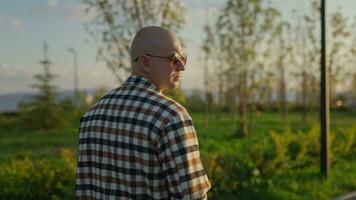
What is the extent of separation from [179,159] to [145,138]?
0.16 metres

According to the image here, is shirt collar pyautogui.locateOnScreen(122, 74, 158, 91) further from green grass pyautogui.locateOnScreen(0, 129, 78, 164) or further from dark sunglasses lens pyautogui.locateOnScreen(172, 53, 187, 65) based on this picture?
green grass pyautogui.locateOnScreen(0, 129, 78, 164)

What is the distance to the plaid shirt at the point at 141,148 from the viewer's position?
7.73 ft

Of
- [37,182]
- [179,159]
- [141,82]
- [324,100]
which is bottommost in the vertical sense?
[37,182]

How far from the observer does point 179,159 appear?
2344 millimetres

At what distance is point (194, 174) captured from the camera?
239 cm

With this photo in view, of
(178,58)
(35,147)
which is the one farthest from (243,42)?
(178,58)

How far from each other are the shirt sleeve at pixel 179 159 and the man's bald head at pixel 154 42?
32 cm

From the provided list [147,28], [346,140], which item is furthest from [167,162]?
[346,140]

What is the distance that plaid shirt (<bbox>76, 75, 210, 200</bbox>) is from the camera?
2355 mm

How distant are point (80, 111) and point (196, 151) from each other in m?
25.3

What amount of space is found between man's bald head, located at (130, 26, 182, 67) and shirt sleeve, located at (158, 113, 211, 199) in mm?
317

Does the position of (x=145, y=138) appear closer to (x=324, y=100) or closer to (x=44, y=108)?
(x=324, y=100)

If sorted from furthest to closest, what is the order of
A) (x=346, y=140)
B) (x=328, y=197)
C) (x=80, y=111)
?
(x=80, y=111) < (x=346, y=140) < (x=328, y=197)

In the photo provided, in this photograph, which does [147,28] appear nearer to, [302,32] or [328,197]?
[328,197]
